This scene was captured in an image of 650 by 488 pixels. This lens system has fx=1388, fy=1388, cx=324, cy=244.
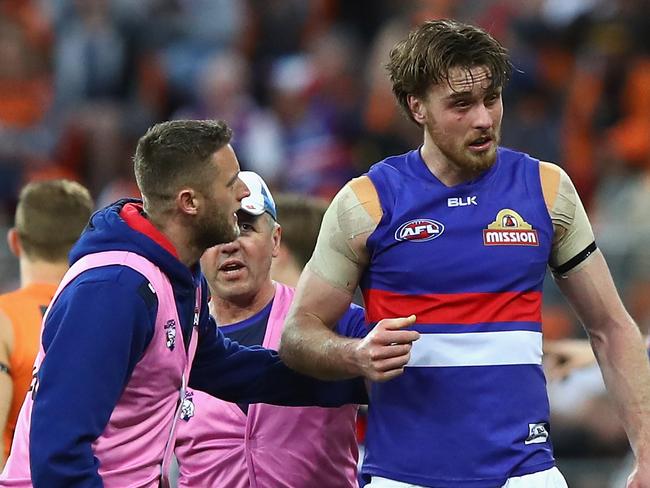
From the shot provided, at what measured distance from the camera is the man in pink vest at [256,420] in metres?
Result: 4.91

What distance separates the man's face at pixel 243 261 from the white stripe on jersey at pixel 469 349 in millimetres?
942

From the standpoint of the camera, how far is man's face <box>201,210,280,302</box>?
507 cm

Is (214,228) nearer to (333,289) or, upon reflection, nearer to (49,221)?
(333,289)

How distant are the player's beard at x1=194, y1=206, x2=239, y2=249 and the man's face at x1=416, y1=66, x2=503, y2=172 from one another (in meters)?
0.73

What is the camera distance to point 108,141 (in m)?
11.6

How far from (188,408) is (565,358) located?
2.30m

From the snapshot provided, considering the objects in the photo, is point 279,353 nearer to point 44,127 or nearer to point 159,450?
point 159,450

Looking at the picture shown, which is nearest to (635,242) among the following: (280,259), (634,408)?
(280,259)

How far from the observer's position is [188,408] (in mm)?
5086

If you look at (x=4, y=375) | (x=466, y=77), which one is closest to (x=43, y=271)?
(x=4, y=375)

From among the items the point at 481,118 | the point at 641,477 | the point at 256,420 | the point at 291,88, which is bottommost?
the point at 641,477

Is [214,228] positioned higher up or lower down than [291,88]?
lower down

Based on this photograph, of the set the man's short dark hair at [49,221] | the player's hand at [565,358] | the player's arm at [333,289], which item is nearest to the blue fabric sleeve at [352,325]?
the player's arm at [333,289]

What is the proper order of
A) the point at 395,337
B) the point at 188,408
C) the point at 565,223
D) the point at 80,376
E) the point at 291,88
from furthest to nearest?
the point at 291,88 < the point at 188,408 < the point at 565,223 < the point at 395,337 < the point at 80,376
